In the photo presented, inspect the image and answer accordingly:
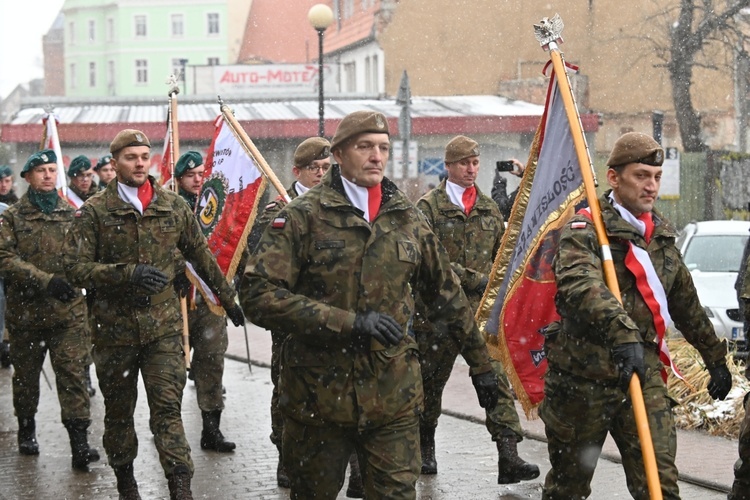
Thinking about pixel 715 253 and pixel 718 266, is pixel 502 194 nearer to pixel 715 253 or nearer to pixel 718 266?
pixel 718 266

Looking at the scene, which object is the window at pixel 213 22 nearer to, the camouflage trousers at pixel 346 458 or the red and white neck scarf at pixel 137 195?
the red and white neck scarf at pixel 137 195

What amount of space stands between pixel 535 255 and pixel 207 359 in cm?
382

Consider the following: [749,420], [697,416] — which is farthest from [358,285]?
[697,416]

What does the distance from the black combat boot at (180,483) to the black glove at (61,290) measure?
76.2 inches

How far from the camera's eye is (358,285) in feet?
16.0

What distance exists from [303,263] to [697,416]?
5.16m

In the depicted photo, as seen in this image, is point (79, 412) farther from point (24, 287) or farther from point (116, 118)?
point (116, 118)

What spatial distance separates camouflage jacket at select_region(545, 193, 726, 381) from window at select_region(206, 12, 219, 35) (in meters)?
83.8

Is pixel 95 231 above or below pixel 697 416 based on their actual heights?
above

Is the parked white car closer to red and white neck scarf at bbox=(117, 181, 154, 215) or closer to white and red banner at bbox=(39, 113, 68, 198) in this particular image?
red and white neck scarf at bbox=(117, 181, 154, 215)

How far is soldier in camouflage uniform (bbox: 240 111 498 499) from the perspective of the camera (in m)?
4.78

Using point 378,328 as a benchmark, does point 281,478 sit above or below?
below

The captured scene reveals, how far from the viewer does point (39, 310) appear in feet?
28.5

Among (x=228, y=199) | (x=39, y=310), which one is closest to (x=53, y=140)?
(x=39, y=310)
